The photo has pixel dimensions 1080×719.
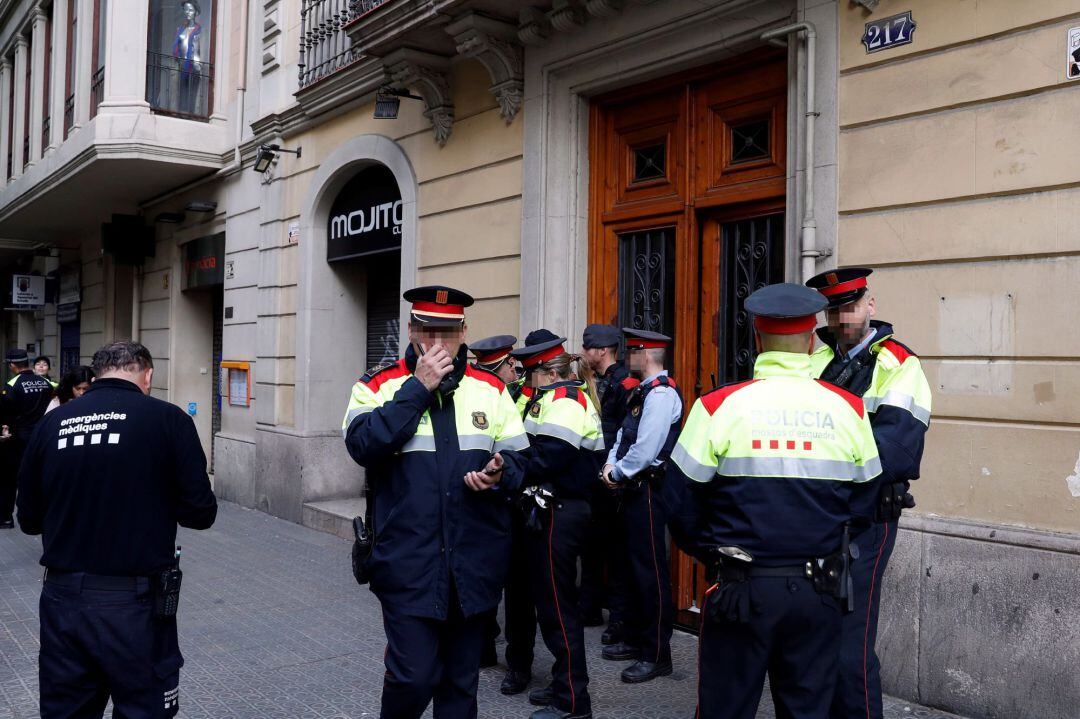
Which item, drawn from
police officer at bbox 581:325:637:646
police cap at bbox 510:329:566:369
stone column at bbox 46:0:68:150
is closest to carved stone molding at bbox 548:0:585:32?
police officer at bbox 581:325:637:646

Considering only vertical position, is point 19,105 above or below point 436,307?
above

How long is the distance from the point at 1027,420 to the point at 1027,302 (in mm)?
629

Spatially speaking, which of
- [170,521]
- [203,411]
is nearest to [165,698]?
[170,521]

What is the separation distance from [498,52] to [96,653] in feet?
20.5

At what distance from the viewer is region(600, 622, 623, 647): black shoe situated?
611 centimetres

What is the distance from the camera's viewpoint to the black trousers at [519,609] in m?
5.25

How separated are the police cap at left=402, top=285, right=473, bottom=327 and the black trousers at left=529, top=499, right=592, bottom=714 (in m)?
1.60

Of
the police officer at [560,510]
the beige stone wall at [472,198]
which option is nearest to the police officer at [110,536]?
the police officer at [560,510]

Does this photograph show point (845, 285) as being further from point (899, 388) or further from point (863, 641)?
point (863, 641)

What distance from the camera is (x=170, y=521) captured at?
12.3ft

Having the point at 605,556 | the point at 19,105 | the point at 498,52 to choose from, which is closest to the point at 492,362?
the point at 605,556

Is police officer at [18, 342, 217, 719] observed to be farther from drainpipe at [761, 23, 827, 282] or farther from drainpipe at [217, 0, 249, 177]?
drainpipe at [217, 0, 249, 177]

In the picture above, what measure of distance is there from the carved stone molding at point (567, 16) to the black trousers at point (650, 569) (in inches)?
162

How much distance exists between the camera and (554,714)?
15.7 ft
